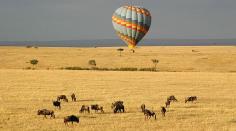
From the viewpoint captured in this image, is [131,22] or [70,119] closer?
[70,119]

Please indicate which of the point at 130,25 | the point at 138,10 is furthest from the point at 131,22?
the point at 138,10

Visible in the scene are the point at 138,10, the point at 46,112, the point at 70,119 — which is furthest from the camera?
the point at 138,10

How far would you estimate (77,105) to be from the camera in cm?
3591

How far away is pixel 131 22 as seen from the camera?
3735 inches

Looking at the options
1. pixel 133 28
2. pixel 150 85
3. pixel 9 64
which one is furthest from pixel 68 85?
pixel 9 64

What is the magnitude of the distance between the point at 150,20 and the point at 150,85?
46740 mm

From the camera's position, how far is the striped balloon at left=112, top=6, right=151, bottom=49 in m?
95.4

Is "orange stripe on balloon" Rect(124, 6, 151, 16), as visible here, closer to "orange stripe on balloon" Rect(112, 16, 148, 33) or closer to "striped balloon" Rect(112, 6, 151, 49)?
"striped balloon" Rect(112, 6, 151, 49)

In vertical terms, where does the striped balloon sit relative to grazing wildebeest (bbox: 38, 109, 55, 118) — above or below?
above

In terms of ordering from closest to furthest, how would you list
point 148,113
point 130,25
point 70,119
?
point 70,119
point 148,113
point 130,25

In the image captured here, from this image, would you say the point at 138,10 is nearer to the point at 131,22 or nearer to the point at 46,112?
the point at 131,22

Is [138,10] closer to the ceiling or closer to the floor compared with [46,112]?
closer to the ceiling

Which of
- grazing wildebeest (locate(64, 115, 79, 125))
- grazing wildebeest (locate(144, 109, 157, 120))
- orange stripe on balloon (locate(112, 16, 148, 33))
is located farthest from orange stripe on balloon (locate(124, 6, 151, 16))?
grazing wildebeest (locate(64, 115, 79, 125))

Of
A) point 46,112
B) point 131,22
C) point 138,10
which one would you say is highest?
point 138,10
